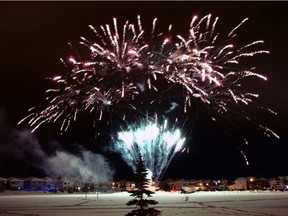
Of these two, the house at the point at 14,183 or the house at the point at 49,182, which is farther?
the house at the point at 49,182

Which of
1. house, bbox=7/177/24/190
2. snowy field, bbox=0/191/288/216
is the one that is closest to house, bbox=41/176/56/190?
house, bbox=7/177/24/190

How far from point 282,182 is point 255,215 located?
552 ft

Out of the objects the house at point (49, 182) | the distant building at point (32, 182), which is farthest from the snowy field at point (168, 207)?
the house at point (49, 182)

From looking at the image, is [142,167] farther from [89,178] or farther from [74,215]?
[89,178]

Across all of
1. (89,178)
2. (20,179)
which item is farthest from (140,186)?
(20,179)

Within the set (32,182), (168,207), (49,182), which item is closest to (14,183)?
(32,182)

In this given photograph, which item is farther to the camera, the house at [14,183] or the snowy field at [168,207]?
the house at [14,183]

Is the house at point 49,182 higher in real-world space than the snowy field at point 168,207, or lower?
higher

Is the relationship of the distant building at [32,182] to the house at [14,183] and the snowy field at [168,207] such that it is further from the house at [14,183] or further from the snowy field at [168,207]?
the snowy field at [168,207]

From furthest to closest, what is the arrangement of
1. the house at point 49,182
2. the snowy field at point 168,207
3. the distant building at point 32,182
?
the house at point 49,182 → the distant building at point 32,182 → the snowy field at point 168,207

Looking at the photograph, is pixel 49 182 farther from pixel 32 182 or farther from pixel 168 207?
pixel 168 207

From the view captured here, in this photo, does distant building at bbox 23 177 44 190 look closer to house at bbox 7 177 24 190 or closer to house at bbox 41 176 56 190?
house at bbox 41 176 56 190

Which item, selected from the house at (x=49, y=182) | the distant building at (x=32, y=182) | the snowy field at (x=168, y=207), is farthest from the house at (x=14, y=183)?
the snowy field at (x=168, y=207)

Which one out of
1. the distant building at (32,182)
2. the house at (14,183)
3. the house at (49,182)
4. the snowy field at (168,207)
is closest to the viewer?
the snowy field at (168,207)
